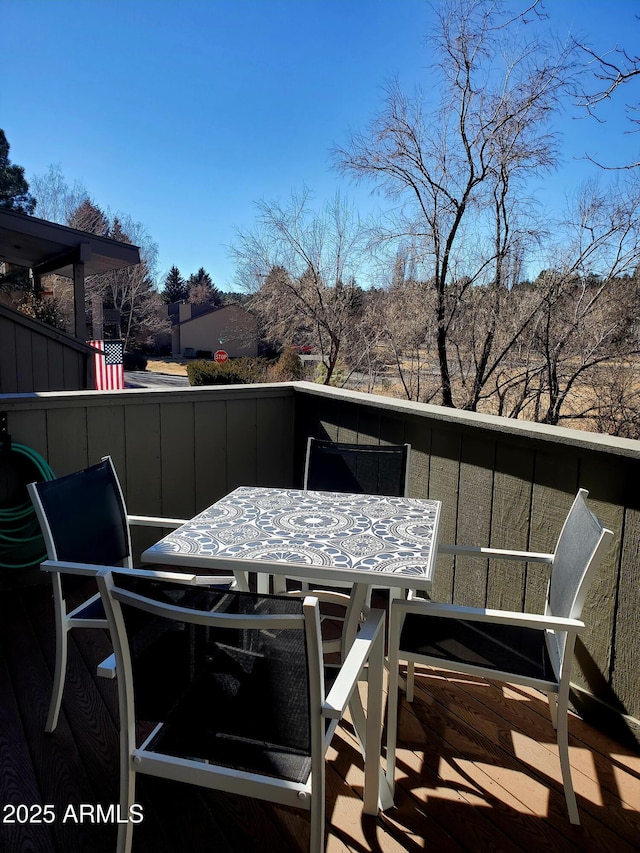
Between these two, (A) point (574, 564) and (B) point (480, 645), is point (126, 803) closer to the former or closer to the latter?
(B) point (480, 645)

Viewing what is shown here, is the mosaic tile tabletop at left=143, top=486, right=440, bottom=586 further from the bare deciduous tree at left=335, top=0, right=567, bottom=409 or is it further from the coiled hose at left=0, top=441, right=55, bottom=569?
the bare deciduous tree at left=335, top=0, right=567, bottom=409

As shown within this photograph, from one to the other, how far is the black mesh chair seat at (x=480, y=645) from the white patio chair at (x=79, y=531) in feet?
2.34

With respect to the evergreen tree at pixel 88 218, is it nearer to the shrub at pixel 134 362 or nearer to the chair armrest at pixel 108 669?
the shrub at pixel 134 362

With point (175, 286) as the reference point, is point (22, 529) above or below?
below

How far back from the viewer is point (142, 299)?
25.8 metres

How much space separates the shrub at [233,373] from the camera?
40.2 feet

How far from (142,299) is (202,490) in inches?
949

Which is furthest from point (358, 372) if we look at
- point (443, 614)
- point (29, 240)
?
point (443, 614)

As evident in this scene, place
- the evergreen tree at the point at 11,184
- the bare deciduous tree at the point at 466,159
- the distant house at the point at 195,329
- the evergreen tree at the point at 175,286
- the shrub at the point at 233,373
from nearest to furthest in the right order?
the bare deciduous tree at the point at 466,159, the shrub at the point at 233,373, the evergreen tree at the point at 11,184, the distant house at the point at 195,329, the evergreen tree at the point at 175,286

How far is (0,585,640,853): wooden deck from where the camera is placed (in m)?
1.49

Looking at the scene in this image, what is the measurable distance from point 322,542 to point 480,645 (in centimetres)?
56

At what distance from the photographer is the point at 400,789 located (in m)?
1.68

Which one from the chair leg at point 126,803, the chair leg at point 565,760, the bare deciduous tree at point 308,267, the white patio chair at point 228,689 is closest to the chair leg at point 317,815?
the white patio chair at point 228,689

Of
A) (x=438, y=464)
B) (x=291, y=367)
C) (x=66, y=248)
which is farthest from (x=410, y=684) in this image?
Answer: (x=291, y=367)
